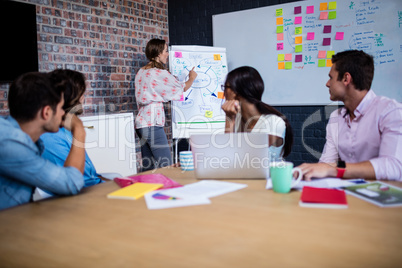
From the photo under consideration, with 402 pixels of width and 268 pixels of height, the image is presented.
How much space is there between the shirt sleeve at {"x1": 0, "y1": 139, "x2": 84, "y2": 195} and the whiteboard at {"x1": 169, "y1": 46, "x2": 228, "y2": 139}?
2.89m

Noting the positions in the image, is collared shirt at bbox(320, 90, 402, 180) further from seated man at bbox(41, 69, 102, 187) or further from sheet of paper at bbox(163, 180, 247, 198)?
seated man at bbox(41, 69, 102, 187)

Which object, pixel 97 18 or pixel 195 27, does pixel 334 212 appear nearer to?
pixel 97 18

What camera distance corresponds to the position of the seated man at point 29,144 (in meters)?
1.21

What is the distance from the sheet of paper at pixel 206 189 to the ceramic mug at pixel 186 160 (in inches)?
10.0

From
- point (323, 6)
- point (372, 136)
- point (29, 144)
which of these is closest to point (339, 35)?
point (323, 6)

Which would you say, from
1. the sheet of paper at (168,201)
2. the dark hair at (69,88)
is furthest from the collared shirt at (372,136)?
the dark hair at (69,88)

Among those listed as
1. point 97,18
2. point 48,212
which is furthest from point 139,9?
Result: point 48,212

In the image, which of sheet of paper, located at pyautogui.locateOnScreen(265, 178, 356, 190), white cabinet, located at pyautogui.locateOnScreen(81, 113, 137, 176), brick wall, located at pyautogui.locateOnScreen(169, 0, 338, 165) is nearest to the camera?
sheet of paper, located at pyautogui.locateOnScreen(265, 178, 356, 190)

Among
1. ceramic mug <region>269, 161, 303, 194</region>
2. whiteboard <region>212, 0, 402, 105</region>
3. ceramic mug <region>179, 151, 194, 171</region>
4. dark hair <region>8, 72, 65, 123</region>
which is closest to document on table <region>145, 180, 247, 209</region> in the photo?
ceramic mug <region>269, 161, 303, 194</region>

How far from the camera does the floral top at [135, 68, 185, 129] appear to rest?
3.62 m

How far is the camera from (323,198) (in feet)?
3.76

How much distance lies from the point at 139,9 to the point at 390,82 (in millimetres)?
2900

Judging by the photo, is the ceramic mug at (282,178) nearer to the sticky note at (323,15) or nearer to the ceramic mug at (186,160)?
the ceramic mug at (186,160)

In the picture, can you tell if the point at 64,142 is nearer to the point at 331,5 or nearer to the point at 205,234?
the point at 205,234
